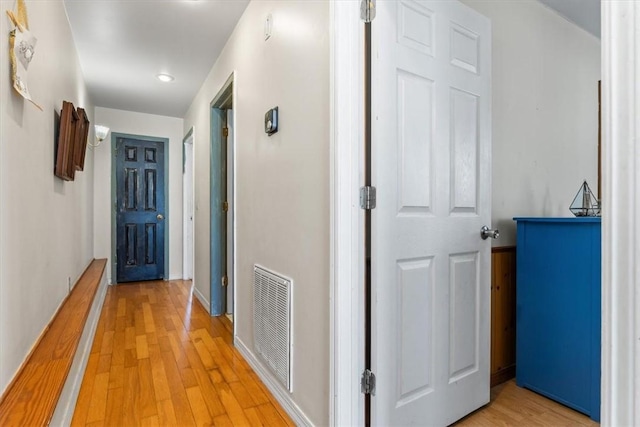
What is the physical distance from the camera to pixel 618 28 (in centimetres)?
57

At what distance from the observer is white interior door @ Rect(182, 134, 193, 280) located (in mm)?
4867

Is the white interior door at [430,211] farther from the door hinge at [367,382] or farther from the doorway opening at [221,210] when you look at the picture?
the doorway opening at [221,210]

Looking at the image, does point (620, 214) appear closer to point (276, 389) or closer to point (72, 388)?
point (276, 389)

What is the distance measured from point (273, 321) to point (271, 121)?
110 centimetres

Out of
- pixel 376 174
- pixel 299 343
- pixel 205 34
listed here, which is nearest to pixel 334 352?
pixel 299 343

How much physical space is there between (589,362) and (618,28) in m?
1.69

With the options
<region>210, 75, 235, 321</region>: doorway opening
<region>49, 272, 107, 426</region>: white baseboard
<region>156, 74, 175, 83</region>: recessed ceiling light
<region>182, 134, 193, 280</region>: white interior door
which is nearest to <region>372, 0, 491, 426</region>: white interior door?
<region>49, 272, 107, 426</region>: white baseboard

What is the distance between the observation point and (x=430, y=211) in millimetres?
1470

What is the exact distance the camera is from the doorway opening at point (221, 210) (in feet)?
10.6

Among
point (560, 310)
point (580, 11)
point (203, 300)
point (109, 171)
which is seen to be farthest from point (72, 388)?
point (580, 11)

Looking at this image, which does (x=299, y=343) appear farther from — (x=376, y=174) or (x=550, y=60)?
(x=550, y=60)

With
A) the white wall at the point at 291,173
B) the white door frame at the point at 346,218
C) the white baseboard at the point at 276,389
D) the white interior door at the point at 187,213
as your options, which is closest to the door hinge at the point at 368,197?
the white door frame at the point at 346,218

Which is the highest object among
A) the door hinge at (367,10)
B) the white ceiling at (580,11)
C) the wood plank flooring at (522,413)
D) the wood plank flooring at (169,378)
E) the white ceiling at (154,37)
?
the white ceiling at (154,37)

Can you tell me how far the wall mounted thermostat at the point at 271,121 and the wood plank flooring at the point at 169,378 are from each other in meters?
1.46
